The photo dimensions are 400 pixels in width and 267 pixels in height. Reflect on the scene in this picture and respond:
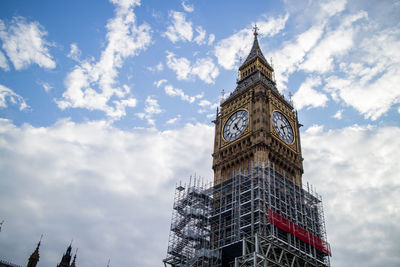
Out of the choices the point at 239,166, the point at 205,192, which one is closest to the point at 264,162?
the point at 239,166

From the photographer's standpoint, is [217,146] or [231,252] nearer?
[231,252]

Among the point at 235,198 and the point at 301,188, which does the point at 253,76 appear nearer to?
the point at 301,188

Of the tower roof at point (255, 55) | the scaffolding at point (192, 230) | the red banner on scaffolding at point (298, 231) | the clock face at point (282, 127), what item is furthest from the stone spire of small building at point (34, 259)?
the tower roof at point (255, 55)

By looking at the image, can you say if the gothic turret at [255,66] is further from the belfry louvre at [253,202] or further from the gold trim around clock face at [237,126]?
the gold trim around clock face at [237,126]

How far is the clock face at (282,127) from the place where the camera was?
7106 cm

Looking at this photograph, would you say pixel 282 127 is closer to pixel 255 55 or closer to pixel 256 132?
pixel 256 132

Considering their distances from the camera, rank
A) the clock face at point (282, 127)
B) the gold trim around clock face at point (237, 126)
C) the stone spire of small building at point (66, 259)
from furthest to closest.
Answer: the stone spire of small building at point (66, 259) → the clock face at point (282, 127) → the gold trim around clock face at point (237, 126)

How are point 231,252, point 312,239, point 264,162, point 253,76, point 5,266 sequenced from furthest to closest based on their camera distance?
point 253,76, point 5,266, point 264,162, point 312,239, point 231,252

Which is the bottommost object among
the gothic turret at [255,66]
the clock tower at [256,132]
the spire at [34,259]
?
the spire at [34,259]

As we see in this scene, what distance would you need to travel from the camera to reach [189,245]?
59.3 m

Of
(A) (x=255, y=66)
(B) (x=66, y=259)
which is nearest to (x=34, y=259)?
(B) (x=66, y=259)

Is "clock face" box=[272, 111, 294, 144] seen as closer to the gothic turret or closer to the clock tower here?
the clock tower

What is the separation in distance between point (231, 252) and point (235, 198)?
341 inches

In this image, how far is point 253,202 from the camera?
5594cm
